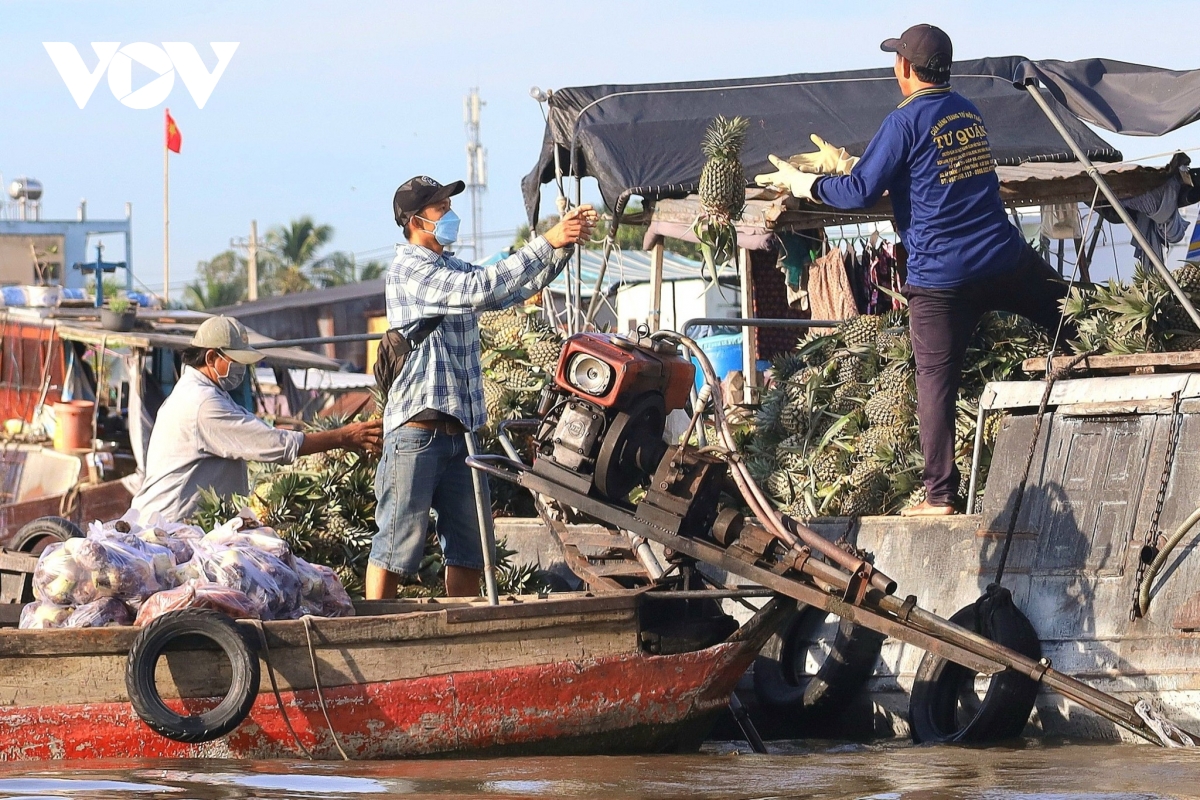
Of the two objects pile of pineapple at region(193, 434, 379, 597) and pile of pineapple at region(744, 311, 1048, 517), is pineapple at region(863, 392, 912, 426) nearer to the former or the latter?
pile of pineapple at region(744, 311, 1048, 517)

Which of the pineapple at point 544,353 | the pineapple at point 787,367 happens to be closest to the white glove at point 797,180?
the pineapple at point 787,367

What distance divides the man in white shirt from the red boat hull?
170 cm

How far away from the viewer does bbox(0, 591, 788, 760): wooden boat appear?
5.41 meters

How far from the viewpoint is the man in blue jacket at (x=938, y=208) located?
6418mm

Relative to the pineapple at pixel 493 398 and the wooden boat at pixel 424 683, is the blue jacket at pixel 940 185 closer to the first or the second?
the wooden boat at pixel 424 683

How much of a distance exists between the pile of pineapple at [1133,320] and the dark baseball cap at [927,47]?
1352 mm

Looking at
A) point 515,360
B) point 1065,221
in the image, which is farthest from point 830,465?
point 1065,221

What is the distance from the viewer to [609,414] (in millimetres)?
5523

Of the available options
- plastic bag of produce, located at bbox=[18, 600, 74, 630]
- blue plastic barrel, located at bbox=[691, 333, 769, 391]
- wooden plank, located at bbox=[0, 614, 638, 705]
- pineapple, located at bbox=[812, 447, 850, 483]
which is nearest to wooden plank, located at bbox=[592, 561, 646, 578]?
wooden plank, located at bbox=[0, 614, 638, 705]

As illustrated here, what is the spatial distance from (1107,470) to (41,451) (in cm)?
1516

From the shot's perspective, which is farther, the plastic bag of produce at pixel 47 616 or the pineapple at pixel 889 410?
the pineapple at pixel 889 410

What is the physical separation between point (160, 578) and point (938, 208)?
12.4 ft

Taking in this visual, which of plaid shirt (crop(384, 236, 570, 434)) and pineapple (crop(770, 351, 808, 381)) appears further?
pineapple (crop(770, 351, 808, 381))

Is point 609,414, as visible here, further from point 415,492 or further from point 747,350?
point 747,350
